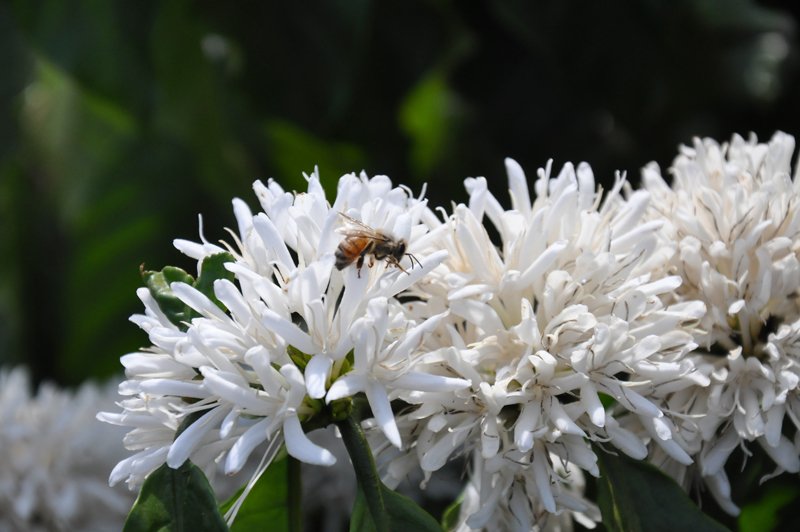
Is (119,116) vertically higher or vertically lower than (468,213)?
higher

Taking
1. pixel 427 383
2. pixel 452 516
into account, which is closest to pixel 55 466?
pixel 452 516

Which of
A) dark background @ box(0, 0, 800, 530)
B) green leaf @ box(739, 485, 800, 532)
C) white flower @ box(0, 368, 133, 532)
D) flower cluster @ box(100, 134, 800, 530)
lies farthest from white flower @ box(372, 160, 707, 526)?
dark background @ box(0, 0, 800, 530)

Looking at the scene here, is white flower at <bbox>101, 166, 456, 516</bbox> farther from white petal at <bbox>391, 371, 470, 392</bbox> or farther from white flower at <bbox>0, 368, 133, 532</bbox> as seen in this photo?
white flower at <bbox>0, 368, 133, 532</bbox>

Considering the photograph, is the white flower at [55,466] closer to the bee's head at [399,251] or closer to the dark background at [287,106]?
the dark background at [287,106]

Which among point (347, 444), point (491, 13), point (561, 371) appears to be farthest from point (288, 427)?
point (491, 13)

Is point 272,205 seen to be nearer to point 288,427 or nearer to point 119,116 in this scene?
point 288,427

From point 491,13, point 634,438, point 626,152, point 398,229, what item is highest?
point 491,13

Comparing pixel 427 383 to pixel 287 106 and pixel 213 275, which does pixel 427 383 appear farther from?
pixel 287 106
